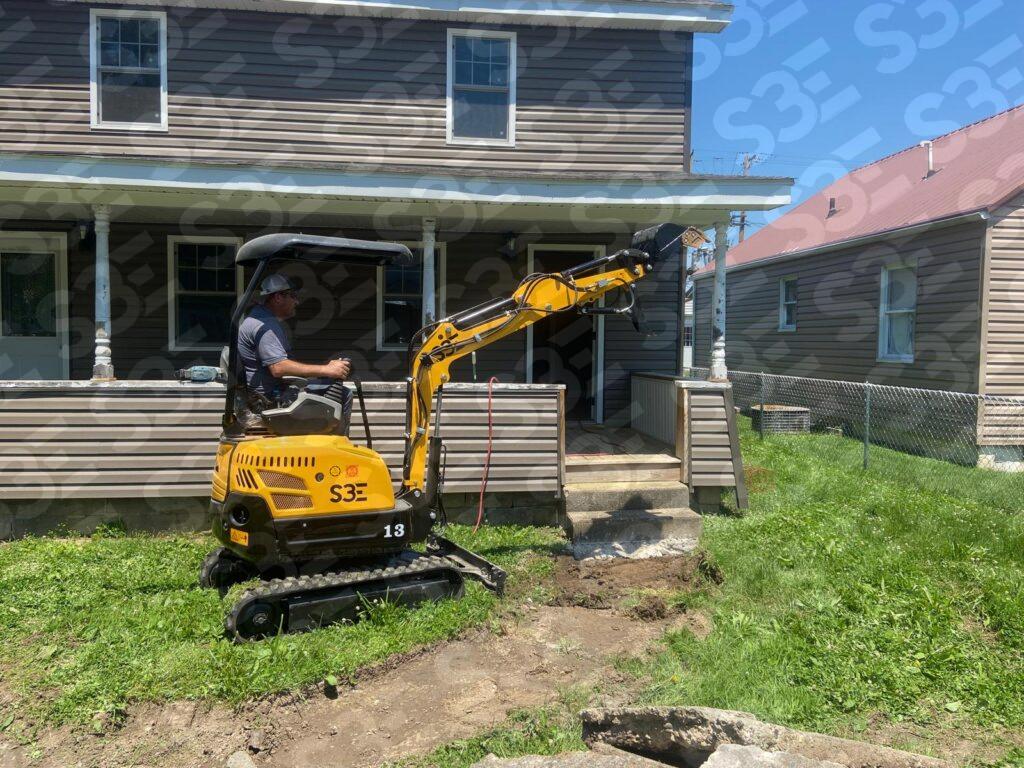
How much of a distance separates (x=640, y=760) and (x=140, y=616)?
10.7 ft

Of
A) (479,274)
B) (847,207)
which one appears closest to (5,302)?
(479,274)

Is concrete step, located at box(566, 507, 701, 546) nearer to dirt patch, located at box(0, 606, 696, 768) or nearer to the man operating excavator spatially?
dirt patch, located at box(0, 606, 696, 768)

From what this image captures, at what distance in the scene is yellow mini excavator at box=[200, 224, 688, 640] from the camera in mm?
4266

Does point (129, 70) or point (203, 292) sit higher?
point (129, 70)

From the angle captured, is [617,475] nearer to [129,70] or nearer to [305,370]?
[305,370]

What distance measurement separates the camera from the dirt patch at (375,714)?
3.30 m

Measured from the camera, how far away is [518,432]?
23.2 ft

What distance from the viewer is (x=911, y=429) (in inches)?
464

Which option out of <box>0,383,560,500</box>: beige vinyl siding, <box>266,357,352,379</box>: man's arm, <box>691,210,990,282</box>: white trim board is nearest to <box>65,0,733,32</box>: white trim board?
<box>691,210,990,282</box>: white trim board

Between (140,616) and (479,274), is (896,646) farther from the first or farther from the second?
(479,274)

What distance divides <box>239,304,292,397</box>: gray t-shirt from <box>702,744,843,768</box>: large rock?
3.16 m

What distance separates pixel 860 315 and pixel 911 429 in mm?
3076

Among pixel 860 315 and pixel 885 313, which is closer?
pixel 885 313

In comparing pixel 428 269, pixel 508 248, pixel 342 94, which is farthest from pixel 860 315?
pixel 342 94
